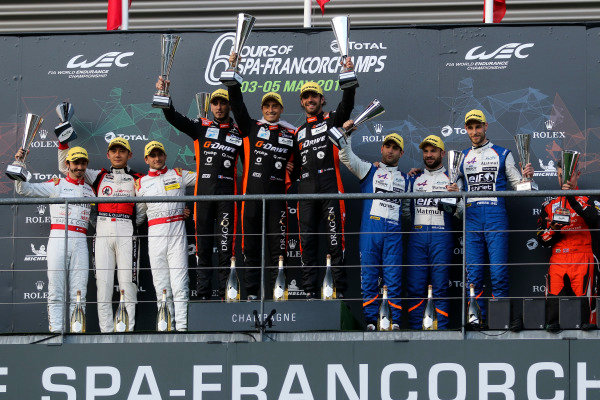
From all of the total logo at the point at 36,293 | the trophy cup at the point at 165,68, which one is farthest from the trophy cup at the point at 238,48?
the total logo at the point at 36,293

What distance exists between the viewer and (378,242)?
1038 cm

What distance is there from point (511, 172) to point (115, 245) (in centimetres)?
355

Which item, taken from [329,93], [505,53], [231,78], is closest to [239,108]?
[231,78]

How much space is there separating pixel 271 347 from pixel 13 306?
384 centimetres

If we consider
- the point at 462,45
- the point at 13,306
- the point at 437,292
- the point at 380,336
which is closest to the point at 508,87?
the point at 462,45

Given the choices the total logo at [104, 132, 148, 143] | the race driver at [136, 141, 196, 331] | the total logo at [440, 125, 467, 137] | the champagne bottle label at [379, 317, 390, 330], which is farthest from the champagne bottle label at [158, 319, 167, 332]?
the total logo at [440, 125, 467, 137]

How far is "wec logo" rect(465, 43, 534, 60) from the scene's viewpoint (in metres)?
11.9

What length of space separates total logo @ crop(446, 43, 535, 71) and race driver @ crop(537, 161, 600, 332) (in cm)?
159

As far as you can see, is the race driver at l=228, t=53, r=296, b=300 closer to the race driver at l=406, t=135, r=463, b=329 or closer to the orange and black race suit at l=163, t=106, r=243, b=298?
the orange and black race suit at l=163, t=106, r=243, b=298

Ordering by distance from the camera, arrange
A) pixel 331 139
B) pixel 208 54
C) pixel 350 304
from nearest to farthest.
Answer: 1. pixel 331 139
2. pixel 350 304
3. pixel 208 54

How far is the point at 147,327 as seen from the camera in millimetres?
11703

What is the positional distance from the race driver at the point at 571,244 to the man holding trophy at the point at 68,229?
13.0 feet

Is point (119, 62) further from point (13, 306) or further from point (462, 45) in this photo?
point (462, 45)

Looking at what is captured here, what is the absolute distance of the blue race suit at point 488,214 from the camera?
33.9 feet
